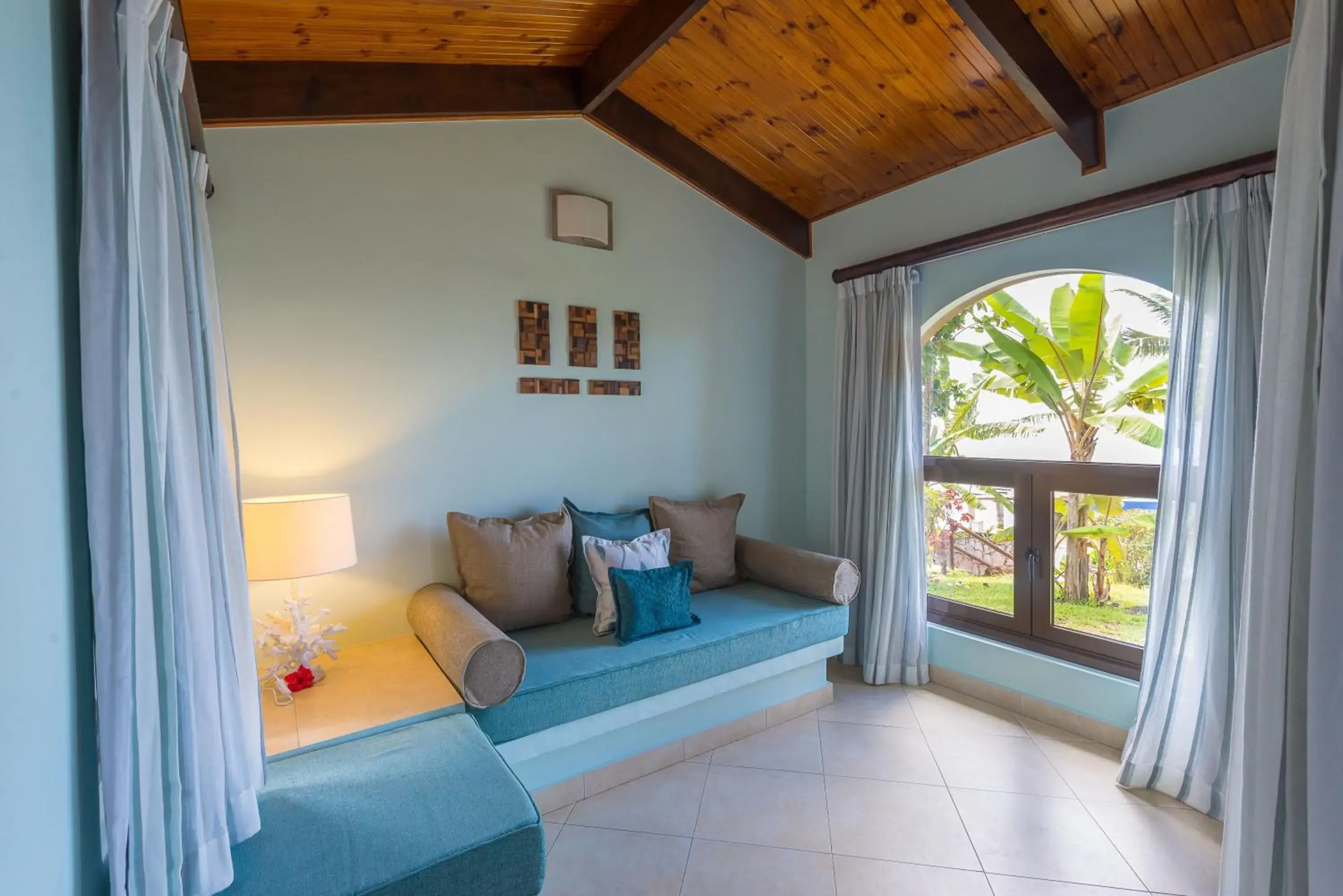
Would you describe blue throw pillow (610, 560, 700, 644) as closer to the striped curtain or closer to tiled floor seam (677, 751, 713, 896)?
tiled floor seam (677, 751, 713, 896)

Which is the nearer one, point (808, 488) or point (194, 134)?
point (194, 134)

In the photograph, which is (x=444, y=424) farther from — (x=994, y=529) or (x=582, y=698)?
(x=994, y=529)

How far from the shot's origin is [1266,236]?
82.4 inches

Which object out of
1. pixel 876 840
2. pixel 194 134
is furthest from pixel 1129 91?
pixel 194 134

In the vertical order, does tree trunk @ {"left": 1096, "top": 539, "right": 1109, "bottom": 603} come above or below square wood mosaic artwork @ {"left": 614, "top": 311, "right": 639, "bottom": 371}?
below

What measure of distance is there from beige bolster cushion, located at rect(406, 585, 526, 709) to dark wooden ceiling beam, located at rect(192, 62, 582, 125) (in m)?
2.06

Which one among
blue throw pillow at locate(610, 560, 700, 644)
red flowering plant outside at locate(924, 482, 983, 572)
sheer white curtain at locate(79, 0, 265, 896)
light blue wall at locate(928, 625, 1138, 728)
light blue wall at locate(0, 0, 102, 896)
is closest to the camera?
light blue wall at locate(0, 0, 102, 896)

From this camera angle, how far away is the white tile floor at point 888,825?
1916 millimetres

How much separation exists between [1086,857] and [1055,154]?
2784mm

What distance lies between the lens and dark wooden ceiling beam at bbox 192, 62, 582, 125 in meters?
2.33

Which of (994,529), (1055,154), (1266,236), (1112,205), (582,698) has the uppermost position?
(1055,154)

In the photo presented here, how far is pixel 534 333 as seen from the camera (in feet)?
9.83

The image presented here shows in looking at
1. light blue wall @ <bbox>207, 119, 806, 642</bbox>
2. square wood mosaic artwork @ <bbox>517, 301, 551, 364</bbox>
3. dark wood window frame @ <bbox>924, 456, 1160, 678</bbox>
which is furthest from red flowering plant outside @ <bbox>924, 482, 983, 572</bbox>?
square wood mosaic artwork @ <bbox>517, 301, 551, 364</bbox>

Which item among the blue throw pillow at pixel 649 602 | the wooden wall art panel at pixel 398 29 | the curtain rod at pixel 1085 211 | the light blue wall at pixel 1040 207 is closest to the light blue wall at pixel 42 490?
the wooden wall art panel at pixel 398 29
